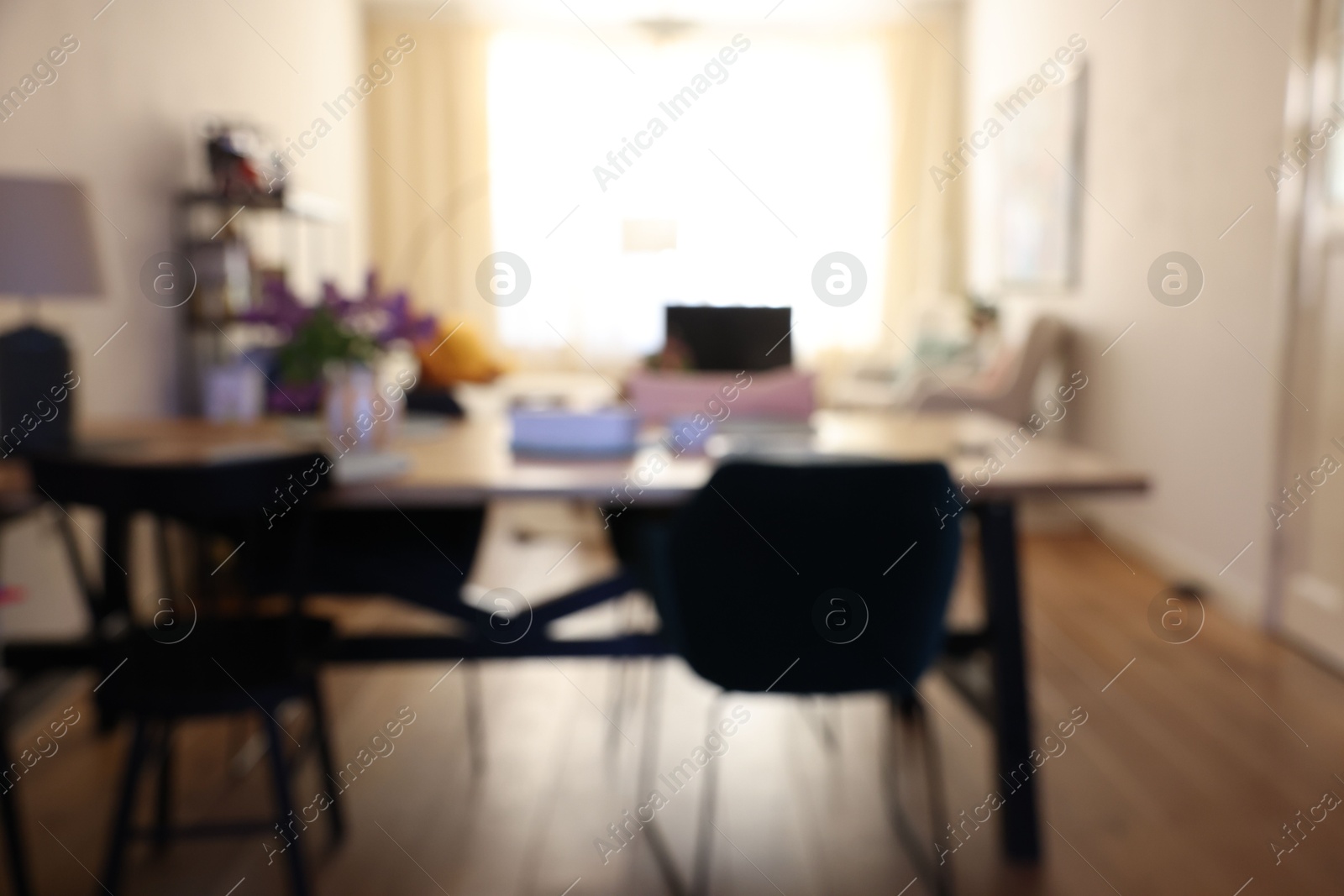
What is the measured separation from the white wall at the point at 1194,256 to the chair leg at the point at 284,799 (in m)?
2.82

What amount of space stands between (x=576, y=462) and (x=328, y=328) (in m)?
0.51

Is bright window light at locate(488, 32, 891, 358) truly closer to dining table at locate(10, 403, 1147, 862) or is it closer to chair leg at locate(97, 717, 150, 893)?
dining table at locate(10, 403, 1147, 862)

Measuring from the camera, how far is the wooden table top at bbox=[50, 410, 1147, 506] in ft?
5.68

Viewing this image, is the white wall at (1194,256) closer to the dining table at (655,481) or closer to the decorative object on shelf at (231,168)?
the dining table at (655,481)

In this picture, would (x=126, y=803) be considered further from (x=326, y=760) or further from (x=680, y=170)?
(x=680, y=170)

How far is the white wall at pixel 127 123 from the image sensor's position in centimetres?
275

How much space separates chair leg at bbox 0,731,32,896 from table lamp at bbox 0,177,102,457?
57 cm

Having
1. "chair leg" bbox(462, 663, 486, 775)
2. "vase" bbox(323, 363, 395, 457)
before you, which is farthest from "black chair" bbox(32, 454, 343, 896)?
"chair leg" bbox(462, 663, 486, 775)

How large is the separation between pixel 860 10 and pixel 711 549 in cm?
596

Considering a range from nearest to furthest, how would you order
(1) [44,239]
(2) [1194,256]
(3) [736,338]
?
(1) [44,239] → (2) [1194,256] → (3) [736,338]

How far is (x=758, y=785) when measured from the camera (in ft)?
7.63

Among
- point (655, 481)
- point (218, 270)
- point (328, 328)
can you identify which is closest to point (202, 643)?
point (328, 328)

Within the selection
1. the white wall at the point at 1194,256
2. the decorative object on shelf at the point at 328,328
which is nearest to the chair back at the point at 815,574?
the decorative object on shelf at the point at 328,328

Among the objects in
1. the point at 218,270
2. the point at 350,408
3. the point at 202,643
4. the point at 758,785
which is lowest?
the point at 758,785
